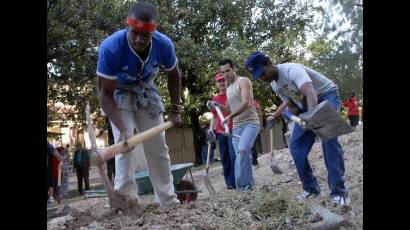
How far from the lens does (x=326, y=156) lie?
432 cm

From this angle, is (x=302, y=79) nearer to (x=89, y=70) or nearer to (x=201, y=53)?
(x=89, y=70)

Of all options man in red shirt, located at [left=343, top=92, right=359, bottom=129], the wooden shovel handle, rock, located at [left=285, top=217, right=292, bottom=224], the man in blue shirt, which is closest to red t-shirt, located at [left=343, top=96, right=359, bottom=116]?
man in red shirt, located at [left=343, top=92, right=359, bottom=129]

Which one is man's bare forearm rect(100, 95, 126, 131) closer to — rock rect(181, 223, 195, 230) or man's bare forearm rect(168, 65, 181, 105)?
man's bare forearm rect(168, 65, 181, 105)

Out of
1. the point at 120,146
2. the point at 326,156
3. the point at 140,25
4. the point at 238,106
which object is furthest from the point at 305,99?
the point at 120,146

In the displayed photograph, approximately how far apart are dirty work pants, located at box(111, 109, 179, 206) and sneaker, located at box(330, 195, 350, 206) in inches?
54.3

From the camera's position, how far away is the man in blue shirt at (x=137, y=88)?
151 inches

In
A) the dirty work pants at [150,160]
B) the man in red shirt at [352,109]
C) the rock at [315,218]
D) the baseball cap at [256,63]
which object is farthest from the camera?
the man in red shirt at [352,109]

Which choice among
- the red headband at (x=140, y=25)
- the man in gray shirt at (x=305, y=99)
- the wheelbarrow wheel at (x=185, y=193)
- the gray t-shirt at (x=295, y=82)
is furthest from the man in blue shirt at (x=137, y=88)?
the wheelbarrow wheel at (x=185, y=193)

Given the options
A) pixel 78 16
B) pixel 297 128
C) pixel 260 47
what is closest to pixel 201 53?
pixel 260 47

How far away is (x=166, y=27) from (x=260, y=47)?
2.79 meters

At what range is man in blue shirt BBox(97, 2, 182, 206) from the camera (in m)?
3.83

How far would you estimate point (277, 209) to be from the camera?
3.70 m

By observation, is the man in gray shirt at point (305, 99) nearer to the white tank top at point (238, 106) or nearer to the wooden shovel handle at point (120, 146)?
the white tank top at point (238, 106)
